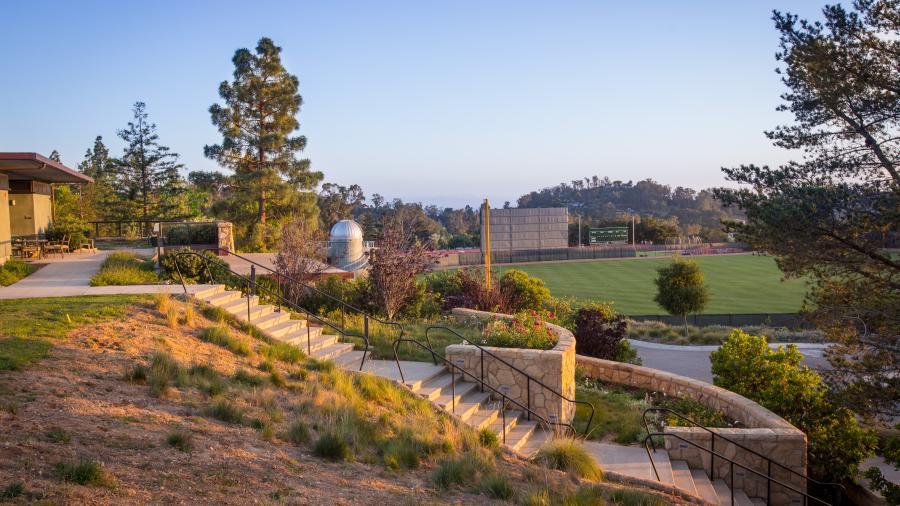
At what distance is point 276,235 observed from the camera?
31.4 m

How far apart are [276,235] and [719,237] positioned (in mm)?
54563

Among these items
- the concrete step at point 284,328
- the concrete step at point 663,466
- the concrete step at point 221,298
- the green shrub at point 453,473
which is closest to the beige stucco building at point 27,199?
the concrete step at point 221,298

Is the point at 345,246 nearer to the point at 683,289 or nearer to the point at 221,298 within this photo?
the point at 683,289

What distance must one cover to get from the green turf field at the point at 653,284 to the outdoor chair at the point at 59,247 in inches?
961

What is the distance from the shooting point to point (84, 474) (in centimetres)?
487

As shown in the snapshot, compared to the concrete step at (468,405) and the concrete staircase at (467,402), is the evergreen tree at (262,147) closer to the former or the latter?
the concrete staircase at (467,402)

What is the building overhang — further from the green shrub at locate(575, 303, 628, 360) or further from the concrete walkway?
the green shrub at locate(575, 303, 628, 360)

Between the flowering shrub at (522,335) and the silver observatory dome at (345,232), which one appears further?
the silver observatory dome at (345,232)

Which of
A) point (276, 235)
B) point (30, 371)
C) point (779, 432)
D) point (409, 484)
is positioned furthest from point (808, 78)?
point (276, 235)

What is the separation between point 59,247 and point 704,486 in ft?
66.0

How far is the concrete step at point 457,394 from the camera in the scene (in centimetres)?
974

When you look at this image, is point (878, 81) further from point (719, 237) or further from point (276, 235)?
point (719, 237)

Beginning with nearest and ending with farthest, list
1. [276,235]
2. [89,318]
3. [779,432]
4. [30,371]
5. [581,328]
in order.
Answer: [30,371], [779,432], [89,318], [581,328], [276,235]

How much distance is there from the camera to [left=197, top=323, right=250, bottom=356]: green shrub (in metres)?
9.77
